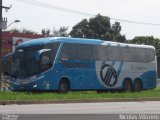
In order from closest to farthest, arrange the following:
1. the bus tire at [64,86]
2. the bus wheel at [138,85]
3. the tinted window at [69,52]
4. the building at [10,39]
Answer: the tinted window at [69,52] → the bus tire at [64,86] → the bus wheel at [138,85] → the building at [10,39]

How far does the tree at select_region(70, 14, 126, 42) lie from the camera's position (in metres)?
88.2

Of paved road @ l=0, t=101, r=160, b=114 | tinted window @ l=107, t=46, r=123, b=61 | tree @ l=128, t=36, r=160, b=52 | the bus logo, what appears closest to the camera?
paved road @ l=0, t=101, r=160, b=114

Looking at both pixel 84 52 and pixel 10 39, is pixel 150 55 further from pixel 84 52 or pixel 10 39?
pixel 10 39

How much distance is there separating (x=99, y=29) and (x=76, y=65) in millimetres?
56196

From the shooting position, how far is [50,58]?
31.0 m

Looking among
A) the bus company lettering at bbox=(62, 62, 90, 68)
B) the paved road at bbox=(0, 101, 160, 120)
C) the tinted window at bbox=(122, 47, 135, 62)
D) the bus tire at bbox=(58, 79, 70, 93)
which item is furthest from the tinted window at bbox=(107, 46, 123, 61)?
the paved road at bbox=(0, 101, 160, 120)

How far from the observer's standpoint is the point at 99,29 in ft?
291

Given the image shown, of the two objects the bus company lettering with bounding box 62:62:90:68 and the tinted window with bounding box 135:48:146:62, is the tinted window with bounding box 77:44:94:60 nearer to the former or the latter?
the bus company lettering with bounding box 62:62:90:68

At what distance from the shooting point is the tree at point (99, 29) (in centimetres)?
8819

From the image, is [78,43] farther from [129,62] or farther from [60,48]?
[129,62]

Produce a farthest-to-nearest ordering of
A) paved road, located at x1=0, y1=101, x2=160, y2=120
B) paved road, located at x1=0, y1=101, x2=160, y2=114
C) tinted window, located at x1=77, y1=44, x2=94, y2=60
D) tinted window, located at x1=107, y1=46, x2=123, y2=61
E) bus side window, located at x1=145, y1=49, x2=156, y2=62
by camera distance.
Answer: bus side window, located at x1=145, y1=49, x2=156, y2=62 < tinted window, located at x1=107, y1=46, x2=123, y2=61 < tinted window, located at x1=77, y1=44, x2=94, y2=60 < paved road, located at x1=0, y1=101, x2=160, y2=114 < paved road, located at x1=0, y1=101, x2=160, y2=120

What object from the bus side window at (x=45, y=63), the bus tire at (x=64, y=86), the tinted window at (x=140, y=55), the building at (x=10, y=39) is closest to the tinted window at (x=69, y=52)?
the bus side window at (x=45, y=63)

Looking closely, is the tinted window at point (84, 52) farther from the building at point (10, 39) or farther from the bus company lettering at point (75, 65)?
the building at point (10, 39)

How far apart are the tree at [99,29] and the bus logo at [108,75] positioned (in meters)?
51.5
